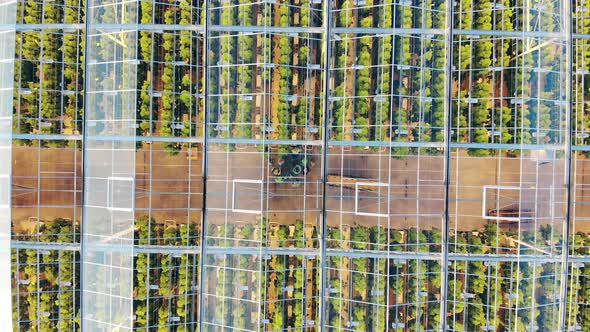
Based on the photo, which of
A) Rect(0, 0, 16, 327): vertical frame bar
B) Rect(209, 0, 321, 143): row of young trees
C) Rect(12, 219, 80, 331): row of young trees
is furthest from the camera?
Rect(12, 219, 80, 331): row of young trees

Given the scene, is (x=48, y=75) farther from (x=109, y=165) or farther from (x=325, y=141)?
(x=325, y=141)

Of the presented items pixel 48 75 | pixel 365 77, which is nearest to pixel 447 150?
pixel 365 77

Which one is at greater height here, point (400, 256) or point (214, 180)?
point (214, 180)

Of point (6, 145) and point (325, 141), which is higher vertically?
point (325, 141)

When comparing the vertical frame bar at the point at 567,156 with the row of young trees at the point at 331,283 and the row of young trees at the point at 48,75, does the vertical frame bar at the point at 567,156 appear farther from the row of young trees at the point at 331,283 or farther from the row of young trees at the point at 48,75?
the row of young trees at the point at 48,75

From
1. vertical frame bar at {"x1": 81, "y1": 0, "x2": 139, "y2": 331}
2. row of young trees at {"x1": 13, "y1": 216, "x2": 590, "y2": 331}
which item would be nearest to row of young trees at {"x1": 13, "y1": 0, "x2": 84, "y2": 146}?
vertical frame bar at {"x1": 81, "y1": 0, "x2": 139, "y2": 331}

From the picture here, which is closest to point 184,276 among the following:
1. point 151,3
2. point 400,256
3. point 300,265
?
point 300,265

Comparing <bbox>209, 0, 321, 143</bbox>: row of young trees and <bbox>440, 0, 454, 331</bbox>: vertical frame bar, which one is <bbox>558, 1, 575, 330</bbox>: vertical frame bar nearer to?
<bbox>440, 0, 454, 331</bbox>: vertical frame bar

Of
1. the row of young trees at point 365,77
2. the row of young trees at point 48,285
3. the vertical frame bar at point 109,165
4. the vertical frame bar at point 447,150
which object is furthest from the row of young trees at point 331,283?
the row of young trees at point 365,77

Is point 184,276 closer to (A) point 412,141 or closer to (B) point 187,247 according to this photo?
(B) point 187,247

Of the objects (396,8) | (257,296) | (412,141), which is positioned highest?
(396,8)

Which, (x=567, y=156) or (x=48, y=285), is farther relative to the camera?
(x=48, y=285)
